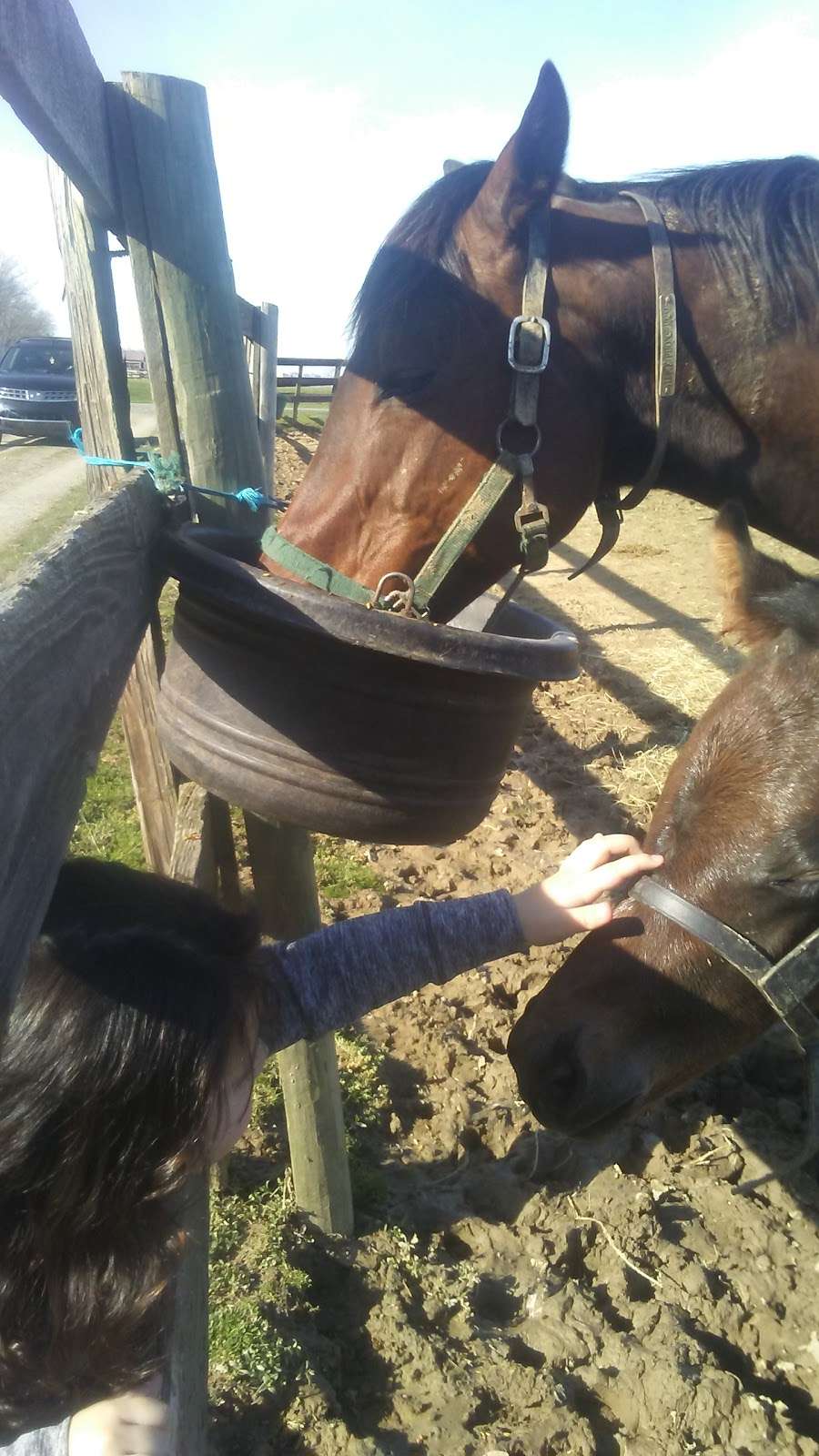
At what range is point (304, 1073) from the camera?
227 cm

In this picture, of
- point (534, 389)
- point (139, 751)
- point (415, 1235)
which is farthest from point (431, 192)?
point (415, 1235)

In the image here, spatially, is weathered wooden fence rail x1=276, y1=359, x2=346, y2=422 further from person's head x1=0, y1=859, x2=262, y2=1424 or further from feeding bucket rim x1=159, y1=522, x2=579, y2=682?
person's head x1=0, y1=859, x2=262, y2=1424

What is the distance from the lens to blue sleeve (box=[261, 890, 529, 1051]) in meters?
1.61

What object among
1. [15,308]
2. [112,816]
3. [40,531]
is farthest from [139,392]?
[15,308]

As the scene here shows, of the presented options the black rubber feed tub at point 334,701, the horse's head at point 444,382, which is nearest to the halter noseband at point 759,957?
the black rubber feed tub at point 334,701

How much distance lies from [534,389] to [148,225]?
2.50 feet

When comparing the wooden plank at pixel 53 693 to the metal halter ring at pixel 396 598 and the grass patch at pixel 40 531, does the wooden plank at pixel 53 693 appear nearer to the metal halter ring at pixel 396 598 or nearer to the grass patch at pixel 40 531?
the metal halter ring at pixel 396 598

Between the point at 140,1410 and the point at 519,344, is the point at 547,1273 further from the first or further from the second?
the point at 519,344

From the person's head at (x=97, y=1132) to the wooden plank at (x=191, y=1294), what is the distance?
116 millimetres

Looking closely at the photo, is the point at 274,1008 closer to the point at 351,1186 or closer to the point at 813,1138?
the point at 351,1186

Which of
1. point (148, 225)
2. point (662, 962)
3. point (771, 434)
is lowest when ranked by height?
point (662, 962)

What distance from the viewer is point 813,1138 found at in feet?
7.24

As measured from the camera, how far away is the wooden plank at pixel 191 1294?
1.33m

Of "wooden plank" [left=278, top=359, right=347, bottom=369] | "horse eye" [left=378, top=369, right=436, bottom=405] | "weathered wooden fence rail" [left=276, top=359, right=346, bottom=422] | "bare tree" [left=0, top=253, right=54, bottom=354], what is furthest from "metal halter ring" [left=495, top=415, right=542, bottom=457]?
"bare tree" [left=0, top=253, right=54, bottom=354]
